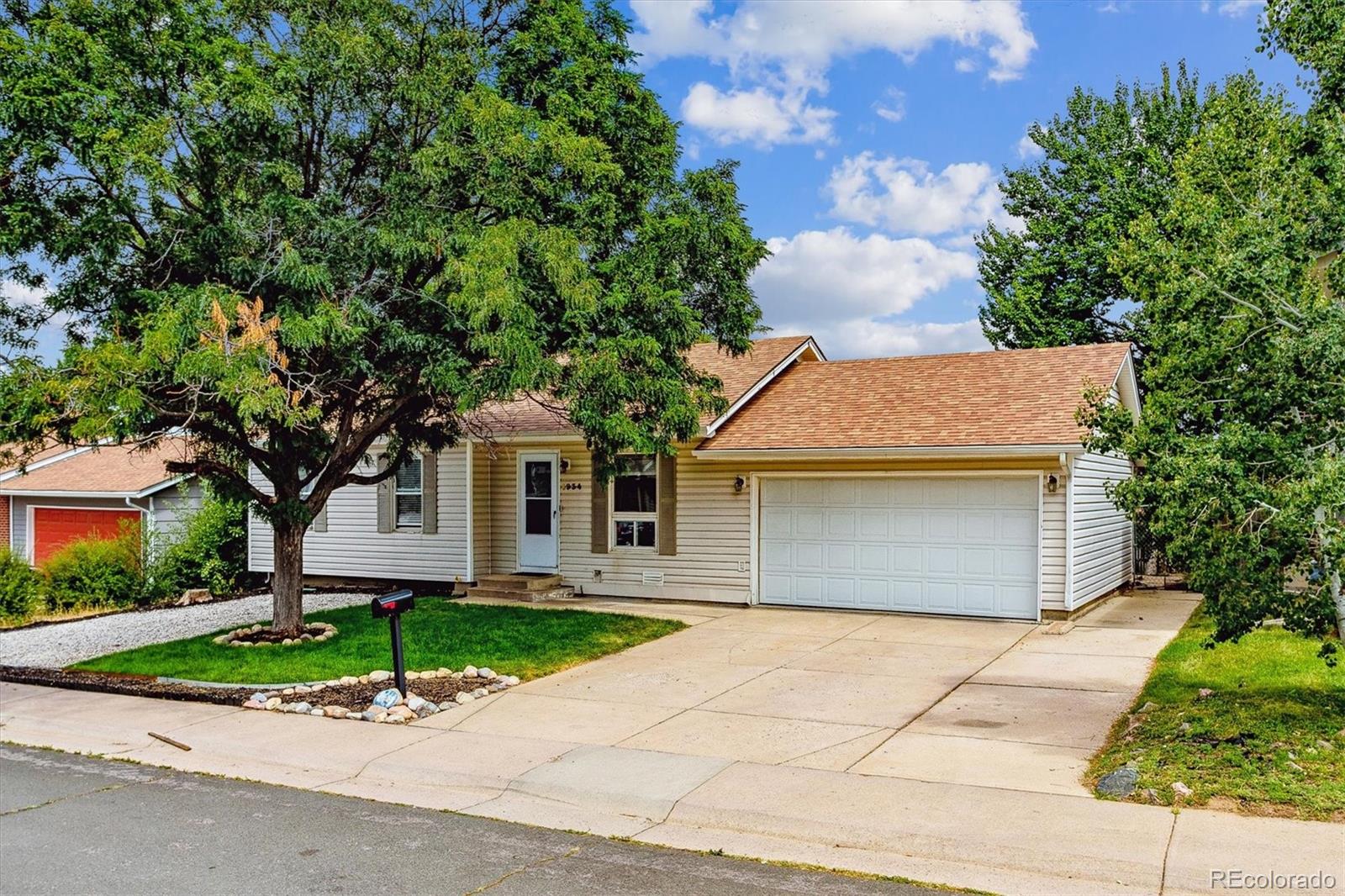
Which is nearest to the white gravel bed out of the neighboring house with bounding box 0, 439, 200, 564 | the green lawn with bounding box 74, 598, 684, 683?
the green lawn with bounding box 74, 598, 684, 683

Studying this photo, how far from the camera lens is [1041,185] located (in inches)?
1107

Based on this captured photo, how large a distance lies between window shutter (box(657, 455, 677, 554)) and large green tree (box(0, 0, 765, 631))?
12.3ft

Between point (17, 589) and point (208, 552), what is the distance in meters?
3.55

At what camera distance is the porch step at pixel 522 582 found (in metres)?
16.8

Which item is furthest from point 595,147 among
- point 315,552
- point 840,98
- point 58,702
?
point 315,552

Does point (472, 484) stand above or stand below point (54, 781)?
above

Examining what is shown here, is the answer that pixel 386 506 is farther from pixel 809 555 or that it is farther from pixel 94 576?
pixel 809 555

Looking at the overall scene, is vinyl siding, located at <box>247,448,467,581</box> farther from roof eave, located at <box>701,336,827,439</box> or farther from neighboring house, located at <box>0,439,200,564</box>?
roof eave, located at <box>701,336,827,439</box>

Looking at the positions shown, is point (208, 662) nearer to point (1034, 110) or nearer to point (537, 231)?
point (537, 231)

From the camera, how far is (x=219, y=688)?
10.3 m

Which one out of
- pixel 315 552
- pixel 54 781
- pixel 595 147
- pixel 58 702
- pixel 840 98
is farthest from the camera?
pixel 315 552

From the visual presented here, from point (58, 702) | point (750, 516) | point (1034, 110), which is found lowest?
point (58, 702)

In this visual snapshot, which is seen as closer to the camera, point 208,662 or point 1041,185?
point 208,662

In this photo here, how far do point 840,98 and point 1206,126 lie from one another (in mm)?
7420
